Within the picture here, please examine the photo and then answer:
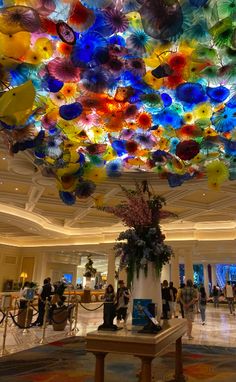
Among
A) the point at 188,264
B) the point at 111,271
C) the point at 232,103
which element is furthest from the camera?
the point at 111,271

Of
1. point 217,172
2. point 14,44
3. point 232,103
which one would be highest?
point 232,103

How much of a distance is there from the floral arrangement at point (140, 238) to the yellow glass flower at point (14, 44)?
201 cm

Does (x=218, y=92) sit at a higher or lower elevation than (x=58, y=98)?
lower

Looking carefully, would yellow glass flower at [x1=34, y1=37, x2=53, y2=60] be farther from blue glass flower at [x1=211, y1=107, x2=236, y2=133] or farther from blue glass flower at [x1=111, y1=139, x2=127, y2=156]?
blue glass flower at [x1=211, y1=107, x2=236, y2=133]

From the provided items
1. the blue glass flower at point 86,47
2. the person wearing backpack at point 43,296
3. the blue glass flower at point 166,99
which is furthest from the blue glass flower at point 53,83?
the person wearing backpack at point 43,296

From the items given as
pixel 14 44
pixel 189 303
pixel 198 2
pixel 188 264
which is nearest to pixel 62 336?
pixel 189 303

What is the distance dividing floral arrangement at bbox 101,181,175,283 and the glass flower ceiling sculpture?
1088mm

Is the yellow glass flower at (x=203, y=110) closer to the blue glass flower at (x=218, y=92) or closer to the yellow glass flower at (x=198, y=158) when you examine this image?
the blue glass flower at (x=218, y=92)

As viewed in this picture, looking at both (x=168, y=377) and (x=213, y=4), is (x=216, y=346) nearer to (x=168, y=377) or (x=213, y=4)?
(x=168, y=377)

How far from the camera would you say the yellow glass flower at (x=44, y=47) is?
318cm

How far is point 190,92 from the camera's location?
11.9 ft

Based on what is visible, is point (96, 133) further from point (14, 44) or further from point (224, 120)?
point (14, 44)

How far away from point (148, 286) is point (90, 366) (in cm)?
259

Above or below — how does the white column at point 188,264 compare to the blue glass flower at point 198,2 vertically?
below
